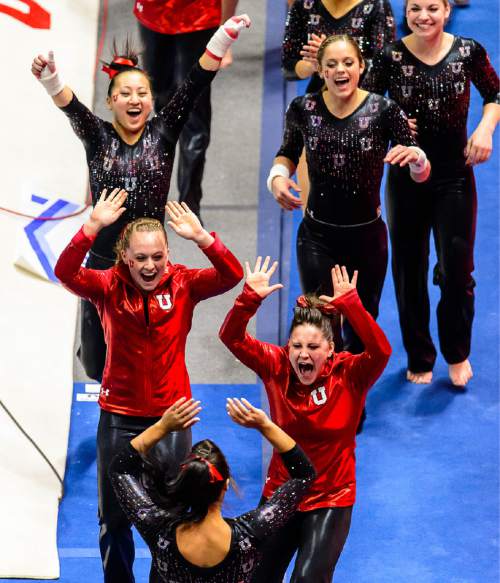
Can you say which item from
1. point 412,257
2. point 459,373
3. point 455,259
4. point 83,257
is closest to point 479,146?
point 455,259

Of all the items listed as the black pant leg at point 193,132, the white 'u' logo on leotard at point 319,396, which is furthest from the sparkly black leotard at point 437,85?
the white 'u' logo on leotard at point 319,396

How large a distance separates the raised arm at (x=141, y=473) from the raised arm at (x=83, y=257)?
Answer: 35.7 inches

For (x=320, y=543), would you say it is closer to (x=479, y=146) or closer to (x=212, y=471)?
(x=212, y=471)

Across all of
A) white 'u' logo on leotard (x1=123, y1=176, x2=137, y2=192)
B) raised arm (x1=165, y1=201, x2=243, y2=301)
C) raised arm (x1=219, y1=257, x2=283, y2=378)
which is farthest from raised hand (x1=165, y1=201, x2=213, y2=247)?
white 'u' logo on leotard (x1=123, y1=176, x2=137, y2=192)

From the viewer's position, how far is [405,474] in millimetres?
6137

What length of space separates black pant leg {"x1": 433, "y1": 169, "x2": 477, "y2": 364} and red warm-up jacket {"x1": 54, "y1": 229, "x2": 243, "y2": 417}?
4.85ft

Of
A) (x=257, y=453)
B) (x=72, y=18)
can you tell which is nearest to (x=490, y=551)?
(x=257, y=453)

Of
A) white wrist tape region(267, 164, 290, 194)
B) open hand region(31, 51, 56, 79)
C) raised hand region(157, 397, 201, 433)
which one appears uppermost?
open hand region(31, 51, 56, 79)

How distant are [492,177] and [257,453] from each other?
2.49 m

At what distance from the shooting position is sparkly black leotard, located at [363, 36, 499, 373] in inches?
236

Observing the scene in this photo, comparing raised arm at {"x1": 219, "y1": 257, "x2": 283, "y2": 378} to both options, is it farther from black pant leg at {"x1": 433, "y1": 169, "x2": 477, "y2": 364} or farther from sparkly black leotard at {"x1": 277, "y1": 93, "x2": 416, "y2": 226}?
black pant leg at {"x1": 433, "y1": 169, "x2": 477, "y2": 364}

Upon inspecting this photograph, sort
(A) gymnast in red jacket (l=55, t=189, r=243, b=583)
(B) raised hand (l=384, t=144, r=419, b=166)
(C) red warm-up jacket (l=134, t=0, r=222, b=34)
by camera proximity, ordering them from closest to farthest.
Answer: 1. (A) gymnast in red jacket (l=55, t=189, r=243, b=583)
2. (B) raised hand (l=384, t=144, r=419, b=166)
3. (C) red warm-up jacket (l=134, t=0, r=222, b=34)

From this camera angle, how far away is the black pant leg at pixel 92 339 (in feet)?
19.6

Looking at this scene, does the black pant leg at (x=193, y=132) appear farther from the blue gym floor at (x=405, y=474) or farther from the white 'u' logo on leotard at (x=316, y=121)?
the white 'u' logo on leotard at (x=316, y=121)
